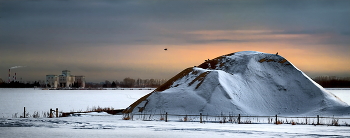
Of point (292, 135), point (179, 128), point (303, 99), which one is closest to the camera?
point (292, 135)

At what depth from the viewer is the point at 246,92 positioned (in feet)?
143

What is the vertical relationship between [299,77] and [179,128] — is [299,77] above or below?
above

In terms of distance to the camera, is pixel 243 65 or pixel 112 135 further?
pixel 243 65

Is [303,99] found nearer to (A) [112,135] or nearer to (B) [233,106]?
(B) [233,106]

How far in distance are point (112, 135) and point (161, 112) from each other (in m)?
14.6

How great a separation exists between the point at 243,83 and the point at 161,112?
31.1 ft

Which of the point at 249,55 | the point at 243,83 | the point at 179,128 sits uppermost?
the point at 249,55

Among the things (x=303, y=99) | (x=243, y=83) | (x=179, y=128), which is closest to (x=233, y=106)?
(x=243, y=83)

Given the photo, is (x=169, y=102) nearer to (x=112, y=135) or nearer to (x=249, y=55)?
(x=249, y=55)

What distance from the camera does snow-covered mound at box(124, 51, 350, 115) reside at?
4100 cm

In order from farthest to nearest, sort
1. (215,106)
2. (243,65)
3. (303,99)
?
(243,65) < (303,99) < (215,106)

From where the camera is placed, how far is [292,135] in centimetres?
2650

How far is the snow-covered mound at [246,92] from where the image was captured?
135 ft

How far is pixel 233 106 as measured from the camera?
4044 centimetres
